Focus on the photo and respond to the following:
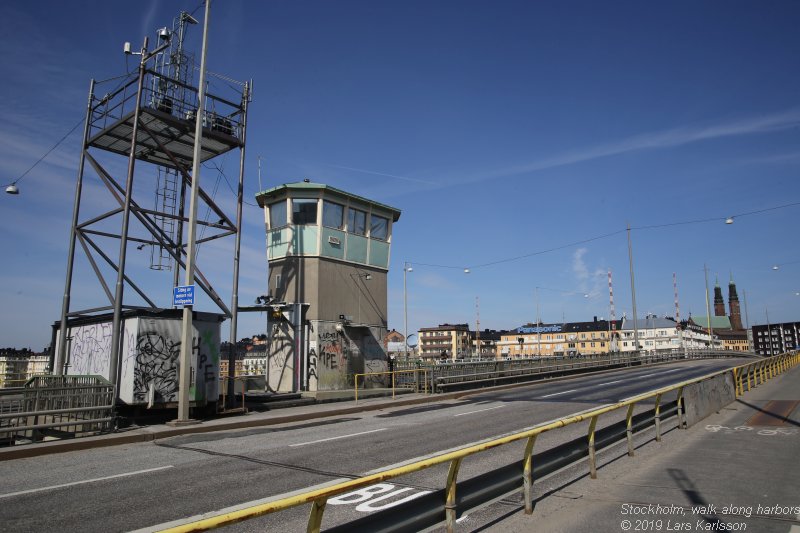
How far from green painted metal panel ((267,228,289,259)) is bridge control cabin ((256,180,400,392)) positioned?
45mm

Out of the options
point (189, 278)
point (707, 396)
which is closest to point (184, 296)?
point (189, 278)

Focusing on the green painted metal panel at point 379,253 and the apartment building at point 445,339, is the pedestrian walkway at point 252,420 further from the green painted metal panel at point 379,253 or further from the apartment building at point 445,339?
the apartment building at point 445,339

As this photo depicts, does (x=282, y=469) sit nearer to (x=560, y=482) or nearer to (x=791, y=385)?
(x=560, y=482)

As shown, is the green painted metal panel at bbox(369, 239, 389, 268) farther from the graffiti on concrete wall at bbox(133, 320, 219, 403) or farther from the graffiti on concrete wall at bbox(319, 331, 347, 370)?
the graffiti on concrete wall at bbox(133, 320, 219, 403)

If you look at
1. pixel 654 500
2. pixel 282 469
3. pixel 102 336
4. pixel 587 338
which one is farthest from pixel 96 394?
pixel 587 338

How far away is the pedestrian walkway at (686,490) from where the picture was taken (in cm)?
625

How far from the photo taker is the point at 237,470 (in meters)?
9.58

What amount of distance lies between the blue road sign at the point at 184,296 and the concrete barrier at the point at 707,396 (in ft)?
44.0

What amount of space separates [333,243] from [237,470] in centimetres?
1611

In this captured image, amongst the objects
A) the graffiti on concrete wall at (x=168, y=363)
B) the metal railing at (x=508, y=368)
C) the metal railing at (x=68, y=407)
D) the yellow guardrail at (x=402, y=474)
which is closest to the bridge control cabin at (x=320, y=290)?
the metal railing at (x=508, y=368)

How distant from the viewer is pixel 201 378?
17.5m

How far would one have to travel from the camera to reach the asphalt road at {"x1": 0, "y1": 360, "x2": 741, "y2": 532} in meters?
7.00

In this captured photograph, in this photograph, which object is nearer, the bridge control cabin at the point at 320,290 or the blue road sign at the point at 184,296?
the blue road sign at the point at 184,296

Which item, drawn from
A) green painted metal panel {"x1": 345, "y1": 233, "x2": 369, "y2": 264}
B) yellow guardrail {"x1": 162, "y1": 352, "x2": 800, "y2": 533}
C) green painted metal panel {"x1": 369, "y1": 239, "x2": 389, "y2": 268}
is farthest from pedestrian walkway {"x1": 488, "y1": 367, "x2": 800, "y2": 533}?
green painted metal panel {"x1": 369, "y1": 239, "x2": 389, "y2": 268}
